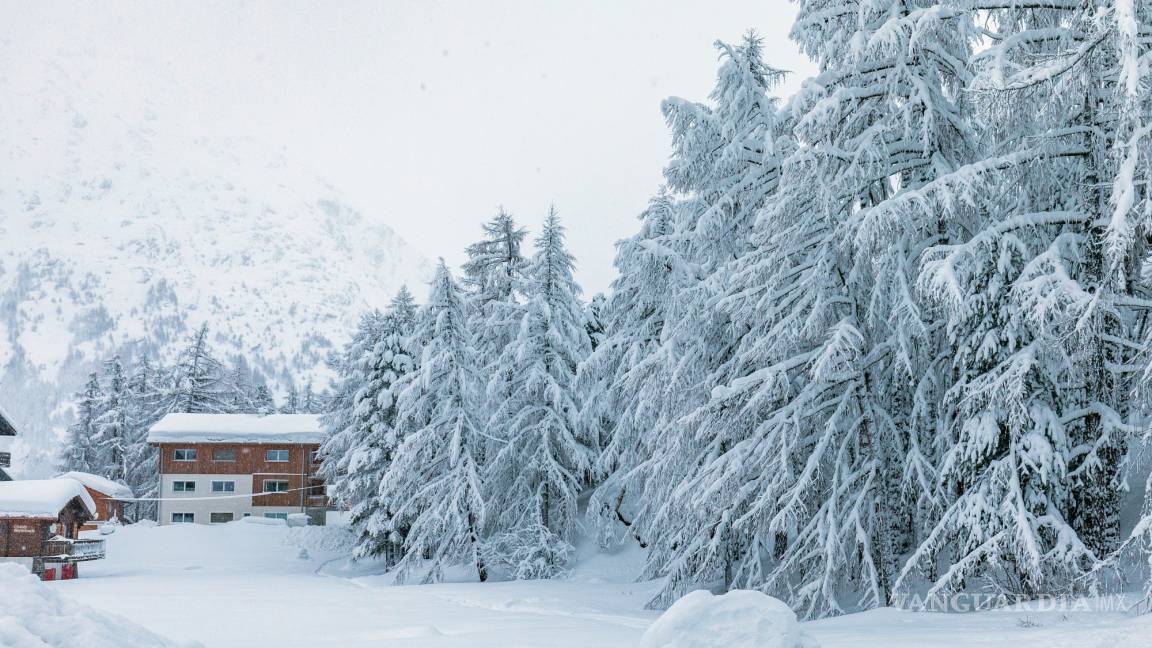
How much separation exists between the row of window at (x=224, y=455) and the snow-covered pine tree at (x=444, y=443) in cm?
3105

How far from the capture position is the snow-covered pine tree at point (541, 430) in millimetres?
29734

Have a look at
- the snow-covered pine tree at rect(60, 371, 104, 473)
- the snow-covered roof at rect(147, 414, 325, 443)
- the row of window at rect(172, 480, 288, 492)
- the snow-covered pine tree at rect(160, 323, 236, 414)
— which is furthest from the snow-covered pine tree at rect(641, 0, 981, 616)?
the snow-covered pine tree at rect(60, 371, 104, 473)

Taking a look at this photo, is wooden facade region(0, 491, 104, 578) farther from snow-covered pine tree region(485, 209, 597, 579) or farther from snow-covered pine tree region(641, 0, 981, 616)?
snow-covered pine tree region(641, 0, 981, 616)

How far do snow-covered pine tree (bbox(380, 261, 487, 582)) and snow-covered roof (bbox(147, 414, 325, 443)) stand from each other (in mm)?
29989

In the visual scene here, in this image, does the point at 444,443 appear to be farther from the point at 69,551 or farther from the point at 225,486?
the point at 225,486

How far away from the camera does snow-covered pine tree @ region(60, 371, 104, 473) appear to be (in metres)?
67.4

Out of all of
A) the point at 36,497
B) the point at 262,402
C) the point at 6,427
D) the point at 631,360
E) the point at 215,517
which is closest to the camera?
Answer: the point at 631,360


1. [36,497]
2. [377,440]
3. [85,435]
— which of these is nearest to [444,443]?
[377,440]

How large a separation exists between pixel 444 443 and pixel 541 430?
3.64m

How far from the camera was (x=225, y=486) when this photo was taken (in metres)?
62.9

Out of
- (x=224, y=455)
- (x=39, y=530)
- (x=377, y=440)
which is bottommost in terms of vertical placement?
(x=39, y=530)

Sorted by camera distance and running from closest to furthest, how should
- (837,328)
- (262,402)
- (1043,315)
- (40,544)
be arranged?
(1043,315) < (837,328) < (40,544) < (262,402)

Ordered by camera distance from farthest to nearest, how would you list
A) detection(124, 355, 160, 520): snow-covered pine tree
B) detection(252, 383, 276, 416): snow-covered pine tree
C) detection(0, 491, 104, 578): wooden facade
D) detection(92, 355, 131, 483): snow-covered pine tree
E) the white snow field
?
1. detection(252, 383, 276, 416): snow-covered pine tree
2. detection(124, 355, 160, 520): snow-covered pine tree
3. detection(92, 355, 131, 483): snow-covered pine tree
4. detection(0, 491, 104, 578): wooden facade
5. the white snow field

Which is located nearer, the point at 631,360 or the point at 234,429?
the point at 631,360
